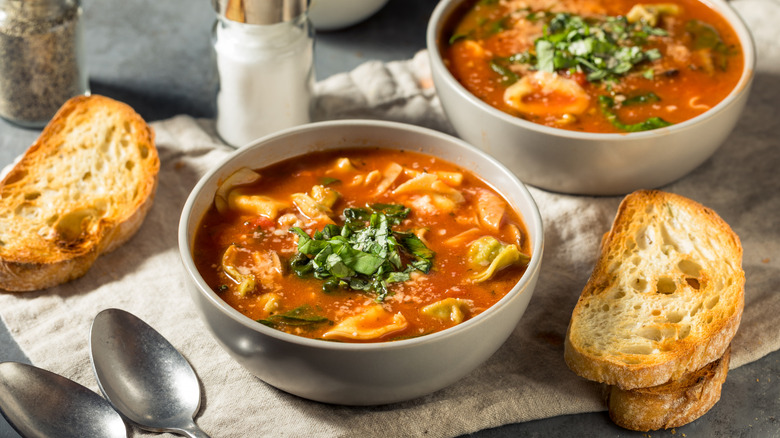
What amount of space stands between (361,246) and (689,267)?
4.26 ft

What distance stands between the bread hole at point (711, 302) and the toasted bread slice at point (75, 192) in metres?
2.12

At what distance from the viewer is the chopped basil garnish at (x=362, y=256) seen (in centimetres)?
268

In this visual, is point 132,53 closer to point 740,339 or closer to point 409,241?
point 409,241

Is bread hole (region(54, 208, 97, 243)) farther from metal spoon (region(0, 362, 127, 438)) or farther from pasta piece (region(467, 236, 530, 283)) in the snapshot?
pasta piece (region(467, 236, 530, 283))

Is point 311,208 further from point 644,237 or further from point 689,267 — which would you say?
point 689,267

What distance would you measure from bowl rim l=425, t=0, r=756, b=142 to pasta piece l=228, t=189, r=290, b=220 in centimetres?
96

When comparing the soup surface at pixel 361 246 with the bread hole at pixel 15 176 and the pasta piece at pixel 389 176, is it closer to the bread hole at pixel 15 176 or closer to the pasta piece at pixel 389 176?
the pasta piece at pixel 389 176

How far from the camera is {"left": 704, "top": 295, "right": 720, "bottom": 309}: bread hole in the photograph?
3019mm

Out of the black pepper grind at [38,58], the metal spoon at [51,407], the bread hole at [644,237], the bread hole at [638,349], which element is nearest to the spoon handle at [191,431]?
the metal spoon at [51,407]

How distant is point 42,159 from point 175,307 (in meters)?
0.98

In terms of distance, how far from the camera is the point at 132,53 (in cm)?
446

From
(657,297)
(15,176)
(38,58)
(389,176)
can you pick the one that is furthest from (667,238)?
(38,58)

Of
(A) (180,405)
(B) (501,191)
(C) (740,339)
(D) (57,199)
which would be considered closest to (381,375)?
(A) (180,405)

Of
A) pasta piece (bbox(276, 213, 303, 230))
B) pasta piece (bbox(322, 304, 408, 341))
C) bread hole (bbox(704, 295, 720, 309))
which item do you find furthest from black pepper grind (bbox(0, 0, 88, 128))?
bread hole (bbox(704, 295, 720, 309))
